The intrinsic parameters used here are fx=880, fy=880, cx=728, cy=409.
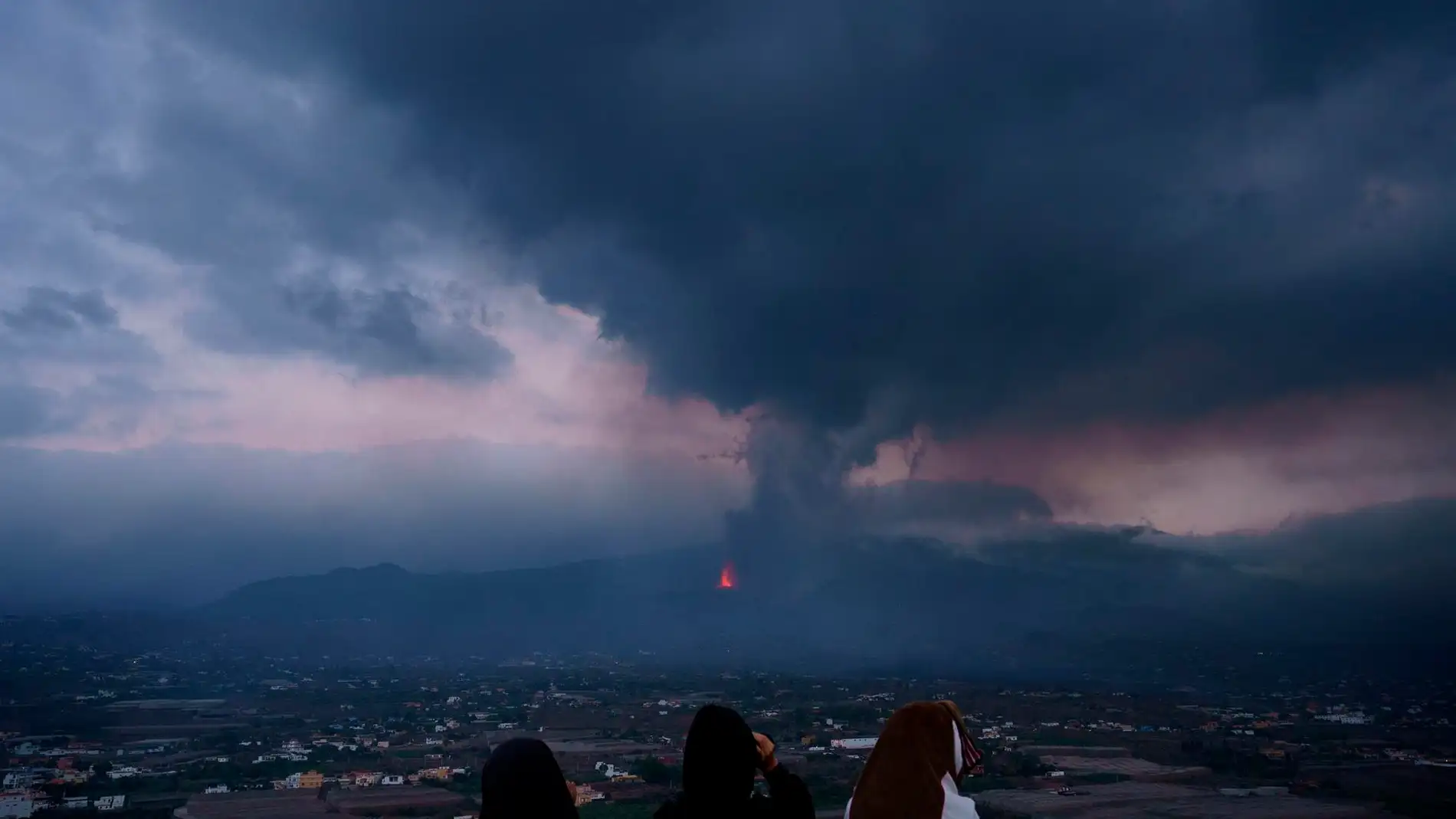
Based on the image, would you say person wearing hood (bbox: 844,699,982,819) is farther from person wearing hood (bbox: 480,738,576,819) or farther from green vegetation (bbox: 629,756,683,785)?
green vegetation (bbox: 629,756,683,785)

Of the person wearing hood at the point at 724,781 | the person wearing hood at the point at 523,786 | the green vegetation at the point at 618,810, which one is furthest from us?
the green vegetation at the point at 618,810

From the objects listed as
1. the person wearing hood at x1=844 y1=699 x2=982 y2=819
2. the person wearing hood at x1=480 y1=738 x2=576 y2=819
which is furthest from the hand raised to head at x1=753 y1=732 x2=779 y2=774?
the person wearing hood at x1=480 y1=738 x2=576 y2=819

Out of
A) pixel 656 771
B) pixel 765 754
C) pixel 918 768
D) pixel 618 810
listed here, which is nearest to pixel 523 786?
pixel 765 754

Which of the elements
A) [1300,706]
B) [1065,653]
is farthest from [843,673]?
[1300,706]

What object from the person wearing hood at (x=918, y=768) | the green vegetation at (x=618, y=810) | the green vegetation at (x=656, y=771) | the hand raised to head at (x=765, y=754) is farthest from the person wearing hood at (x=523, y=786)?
the green vegetation at (x=656, y=771)

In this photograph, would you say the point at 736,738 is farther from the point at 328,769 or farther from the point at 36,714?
the point at 36,714

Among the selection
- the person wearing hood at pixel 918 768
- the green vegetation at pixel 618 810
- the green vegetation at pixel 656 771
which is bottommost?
the green vegetation at pixel 656 771

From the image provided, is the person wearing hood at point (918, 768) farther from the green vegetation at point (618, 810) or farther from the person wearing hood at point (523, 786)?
the green vegetation at point (618, 810)

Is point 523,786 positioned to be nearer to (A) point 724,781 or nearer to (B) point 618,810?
(A) point 724,781
